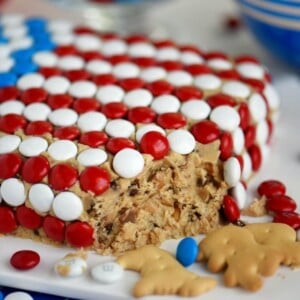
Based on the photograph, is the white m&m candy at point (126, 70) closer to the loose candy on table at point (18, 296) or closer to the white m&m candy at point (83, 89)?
the white m&m candy at point (83, 89)

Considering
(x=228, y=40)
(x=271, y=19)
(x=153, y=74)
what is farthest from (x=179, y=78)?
(x=228, y=40)

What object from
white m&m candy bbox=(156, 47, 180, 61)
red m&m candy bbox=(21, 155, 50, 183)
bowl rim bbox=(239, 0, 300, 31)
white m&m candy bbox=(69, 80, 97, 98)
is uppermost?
bowl rim bbox=(239, 0, 300, 31)

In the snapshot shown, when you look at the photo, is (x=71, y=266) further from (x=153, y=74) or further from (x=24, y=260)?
(x=153, y=74)

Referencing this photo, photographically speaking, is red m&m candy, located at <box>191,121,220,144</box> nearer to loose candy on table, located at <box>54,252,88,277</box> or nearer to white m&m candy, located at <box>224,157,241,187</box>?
white m&m candy, located at <box>224,157,241,187</box>

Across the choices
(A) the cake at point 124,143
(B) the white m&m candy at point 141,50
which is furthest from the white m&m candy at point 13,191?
(B) the white m&m candy at point 141,50

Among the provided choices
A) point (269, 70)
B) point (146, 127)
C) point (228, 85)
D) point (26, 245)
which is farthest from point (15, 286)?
point (269, 70)

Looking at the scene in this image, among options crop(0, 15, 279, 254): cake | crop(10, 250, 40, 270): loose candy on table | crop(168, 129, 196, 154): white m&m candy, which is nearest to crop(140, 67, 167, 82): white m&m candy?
crop(0, 15, 279, 254): cake

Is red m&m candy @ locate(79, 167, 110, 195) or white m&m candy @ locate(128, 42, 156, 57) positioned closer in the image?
red m&m candy @ locate(79, 167, 110, 195)
